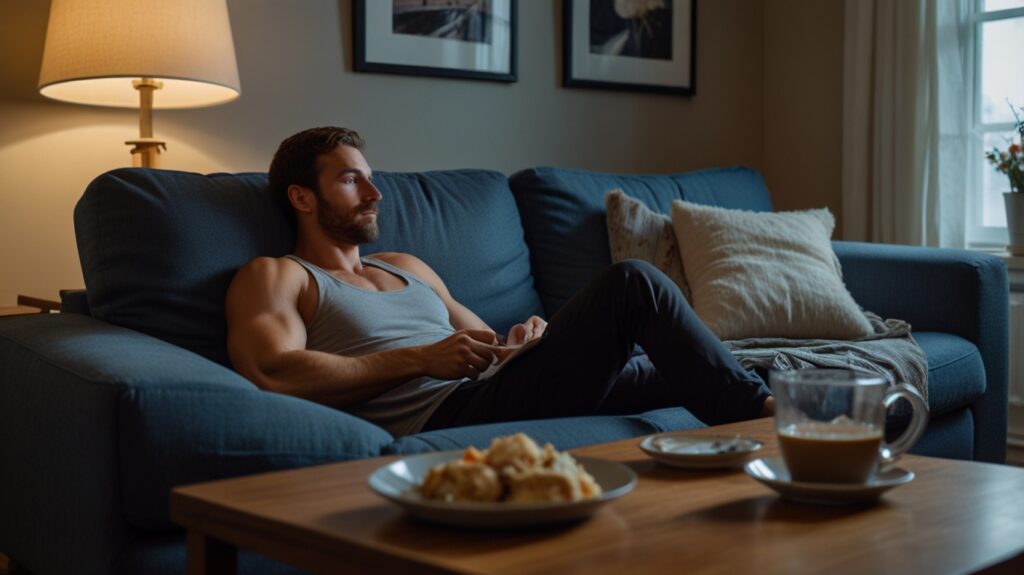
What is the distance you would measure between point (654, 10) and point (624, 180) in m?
1.06

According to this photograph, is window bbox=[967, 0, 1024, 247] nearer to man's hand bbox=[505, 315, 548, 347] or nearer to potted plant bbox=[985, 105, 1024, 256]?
potted plant bbox=[985, 105, 1024, 256]

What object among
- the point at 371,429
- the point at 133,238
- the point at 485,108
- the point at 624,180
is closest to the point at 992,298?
the point at 624,180

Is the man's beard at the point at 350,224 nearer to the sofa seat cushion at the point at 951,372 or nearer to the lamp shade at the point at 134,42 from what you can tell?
the lamp shade at the point at 134,42

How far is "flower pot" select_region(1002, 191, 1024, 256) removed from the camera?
3582 mm

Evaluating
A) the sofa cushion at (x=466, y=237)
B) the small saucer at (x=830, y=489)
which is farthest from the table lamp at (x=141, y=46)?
the small saucer at (x=830, y=489)

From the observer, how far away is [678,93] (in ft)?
13.6

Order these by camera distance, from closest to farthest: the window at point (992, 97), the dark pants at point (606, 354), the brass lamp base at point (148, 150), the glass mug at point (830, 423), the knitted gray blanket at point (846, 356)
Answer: the glass mug at point (830, 423) → the dark pants at point (606, 354) → the knitted gray blanket at point (846, 356) → the brass lamp base at point (148, 150) → the window at point (992, 97)

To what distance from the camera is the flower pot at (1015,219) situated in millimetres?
3582

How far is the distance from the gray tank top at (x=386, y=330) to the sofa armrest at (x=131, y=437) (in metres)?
0.40

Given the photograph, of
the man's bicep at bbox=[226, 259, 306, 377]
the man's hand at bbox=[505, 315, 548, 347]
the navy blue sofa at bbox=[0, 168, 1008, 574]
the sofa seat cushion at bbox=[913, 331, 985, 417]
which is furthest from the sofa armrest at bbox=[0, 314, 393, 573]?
the sofa seat cushion at bbox=[913, 331, 985, 417]

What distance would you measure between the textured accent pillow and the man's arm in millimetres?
913

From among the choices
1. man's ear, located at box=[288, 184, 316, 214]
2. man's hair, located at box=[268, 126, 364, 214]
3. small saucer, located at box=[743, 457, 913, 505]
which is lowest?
small saucer, located at box=[743, 457, 913, 505]

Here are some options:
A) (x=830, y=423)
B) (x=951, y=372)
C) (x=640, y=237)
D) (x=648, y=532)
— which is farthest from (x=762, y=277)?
(x=648, y=532)

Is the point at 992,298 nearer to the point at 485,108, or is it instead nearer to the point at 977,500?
the point at 485,108
